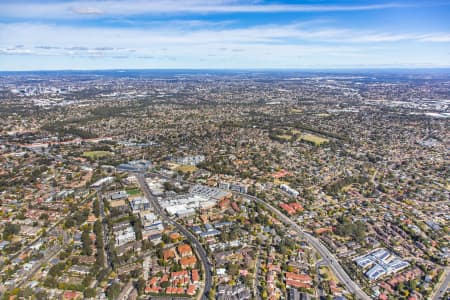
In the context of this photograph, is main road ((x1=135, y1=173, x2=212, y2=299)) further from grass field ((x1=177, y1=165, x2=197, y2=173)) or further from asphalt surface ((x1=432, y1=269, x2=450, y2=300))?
asphalt surface ((x1=432, y1=269, x2=450, y2=300))

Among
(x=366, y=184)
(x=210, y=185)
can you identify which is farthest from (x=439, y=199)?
(x=210, y=185)

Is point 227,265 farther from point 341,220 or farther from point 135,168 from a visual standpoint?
point 135,168

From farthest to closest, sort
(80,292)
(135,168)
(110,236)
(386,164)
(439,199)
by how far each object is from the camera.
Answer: (386,164), (135,168), (439,199), (110,236), (80,292)

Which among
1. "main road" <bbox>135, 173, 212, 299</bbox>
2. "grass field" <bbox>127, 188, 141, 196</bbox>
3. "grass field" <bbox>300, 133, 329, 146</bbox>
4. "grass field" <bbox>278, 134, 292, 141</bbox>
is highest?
"grass field" <bbox>278, 134, 292, 141</bbox>

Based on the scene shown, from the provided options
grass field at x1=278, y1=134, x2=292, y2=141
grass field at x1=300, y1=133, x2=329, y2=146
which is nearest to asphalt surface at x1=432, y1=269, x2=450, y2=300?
grass field at x1=300, y1=133, x2=329, y2=146

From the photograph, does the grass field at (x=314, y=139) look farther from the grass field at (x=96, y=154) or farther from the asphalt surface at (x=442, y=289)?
the grass field at (x=96, y=154)

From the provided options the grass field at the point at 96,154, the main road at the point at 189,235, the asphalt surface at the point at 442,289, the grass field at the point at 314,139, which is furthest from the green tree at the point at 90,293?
the grass field at the point at 314,139

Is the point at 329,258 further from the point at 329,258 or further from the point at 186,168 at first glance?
the point at 186,168

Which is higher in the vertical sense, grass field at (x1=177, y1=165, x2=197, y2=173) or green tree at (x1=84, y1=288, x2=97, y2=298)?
grass field at (x1=177, y1=165, x2=197, y2=173)

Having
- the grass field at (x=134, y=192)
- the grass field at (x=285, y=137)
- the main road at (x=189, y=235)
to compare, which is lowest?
the main road at (x=189, y=235)
